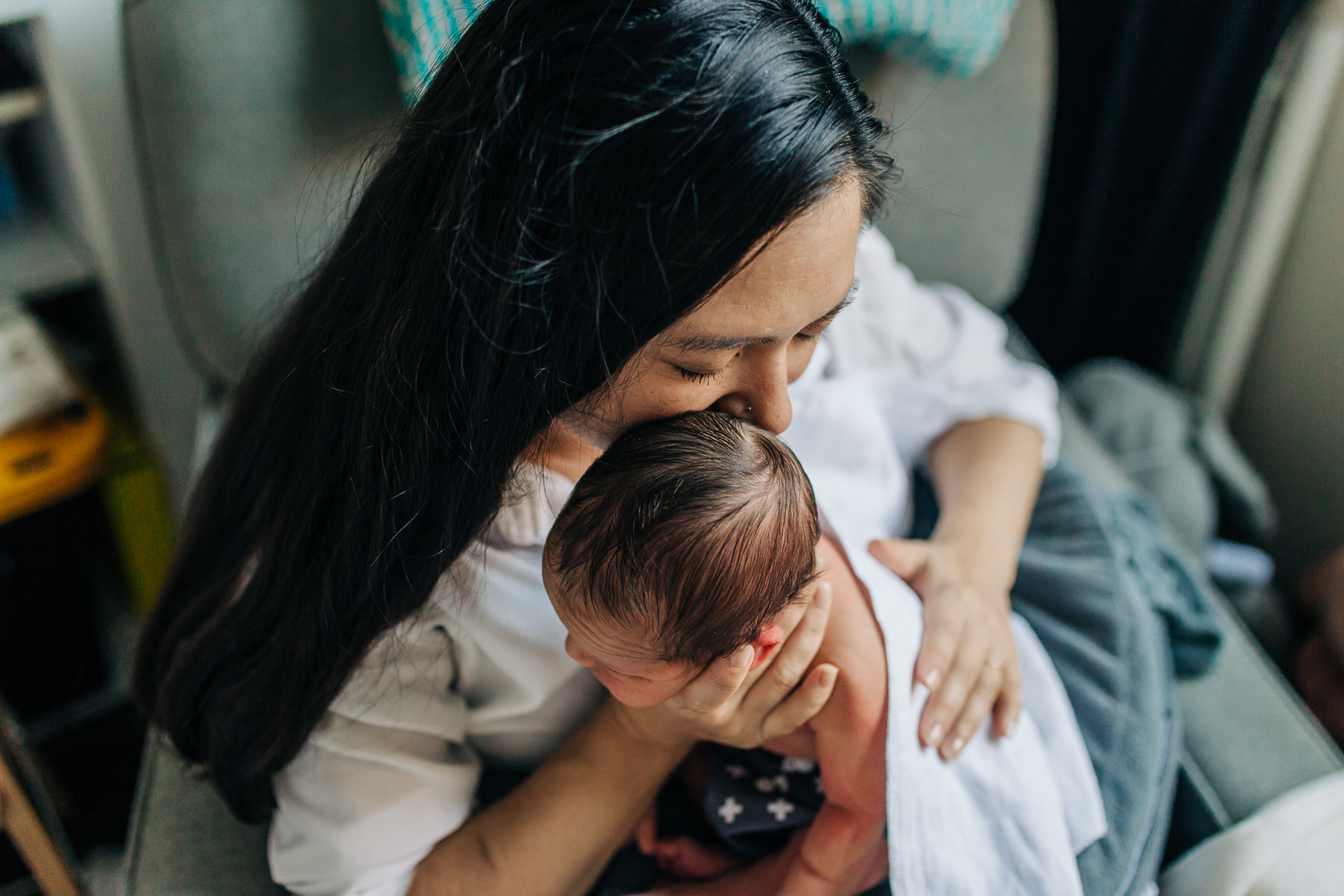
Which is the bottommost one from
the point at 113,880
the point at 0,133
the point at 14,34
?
the point at 113,880

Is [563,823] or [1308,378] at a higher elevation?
[563,823]

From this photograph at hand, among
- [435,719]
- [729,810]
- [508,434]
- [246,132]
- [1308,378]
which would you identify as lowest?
[1308,378]

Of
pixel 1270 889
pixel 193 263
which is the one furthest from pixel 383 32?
pixel 1270 889

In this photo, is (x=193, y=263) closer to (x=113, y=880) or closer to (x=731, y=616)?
(x=731, y=616)

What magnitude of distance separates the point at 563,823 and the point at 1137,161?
138 cm

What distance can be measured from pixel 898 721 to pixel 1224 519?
3.45 feet

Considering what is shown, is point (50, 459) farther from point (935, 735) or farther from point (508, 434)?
point (935, 735)

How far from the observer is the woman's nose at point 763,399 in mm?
572

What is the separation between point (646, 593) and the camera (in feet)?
1.80

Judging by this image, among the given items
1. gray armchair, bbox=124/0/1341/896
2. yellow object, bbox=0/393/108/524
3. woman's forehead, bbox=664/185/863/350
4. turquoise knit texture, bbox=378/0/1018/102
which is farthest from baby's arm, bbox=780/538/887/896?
yellow object, bbox=0/393/108/524

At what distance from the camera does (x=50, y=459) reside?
1.07 m

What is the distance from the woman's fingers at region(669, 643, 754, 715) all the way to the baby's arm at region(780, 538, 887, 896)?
3.9 inches

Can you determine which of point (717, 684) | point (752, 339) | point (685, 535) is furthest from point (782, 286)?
point (717, 684)

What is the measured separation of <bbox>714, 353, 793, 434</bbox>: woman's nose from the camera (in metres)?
0.57
